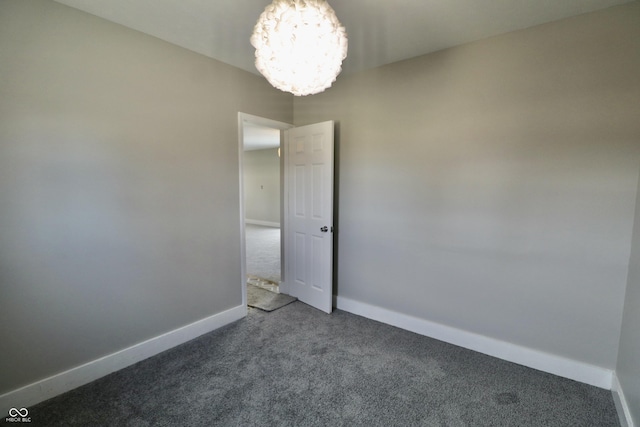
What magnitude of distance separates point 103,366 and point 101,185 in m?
1.32

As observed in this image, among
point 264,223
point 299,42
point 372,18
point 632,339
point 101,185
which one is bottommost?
point 264,223

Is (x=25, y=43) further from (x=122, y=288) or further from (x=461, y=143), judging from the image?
(x=461, y=143)

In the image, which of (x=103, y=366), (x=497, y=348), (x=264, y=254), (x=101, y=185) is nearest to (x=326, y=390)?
(x=497, y=348)

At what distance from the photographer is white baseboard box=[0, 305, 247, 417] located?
174 centimetres

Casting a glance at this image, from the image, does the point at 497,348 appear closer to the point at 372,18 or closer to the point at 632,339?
the point at 632,339

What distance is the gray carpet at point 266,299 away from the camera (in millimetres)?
3192

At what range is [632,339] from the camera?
5.42ft

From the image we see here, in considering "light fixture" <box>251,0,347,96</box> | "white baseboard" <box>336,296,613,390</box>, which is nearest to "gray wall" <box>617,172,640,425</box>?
"white baseboard" <box>336,296,613,390</box>

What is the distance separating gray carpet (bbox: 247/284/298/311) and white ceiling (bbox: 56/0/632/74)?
2.58m

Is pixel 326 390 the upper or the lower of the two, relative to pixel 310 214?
lower

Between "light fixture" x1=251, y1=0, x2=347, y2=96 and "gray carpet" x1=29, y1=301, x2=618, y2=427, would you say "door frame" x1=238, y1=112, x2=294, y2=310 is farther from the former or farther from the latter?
"light fixture" x1=251, y1=0, x2=347, y2=96

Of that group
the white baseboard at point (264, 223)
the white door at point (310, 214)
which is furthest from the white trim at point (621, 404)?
the white baseboard at point (264, 223)

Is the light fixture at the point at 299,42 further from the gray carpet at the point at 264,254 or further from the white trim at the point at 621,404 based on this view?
the gray carpet at the point at 264,254

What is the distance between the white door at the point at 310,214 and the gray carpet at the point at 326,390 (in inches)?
29.4
